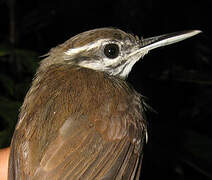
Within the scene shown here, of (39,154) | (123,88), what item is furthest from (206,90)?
(39,154)

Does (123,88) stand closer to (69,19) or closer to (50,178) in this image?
(50,178)

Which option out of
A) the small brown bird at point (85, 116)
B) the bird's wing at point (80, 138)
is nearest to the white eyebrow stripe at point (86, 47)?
the small brown bird at point (85, 116)

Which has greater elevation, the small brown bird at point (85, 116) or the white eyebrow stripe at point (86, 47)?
the white eyebrow stripe at point (86, 47)

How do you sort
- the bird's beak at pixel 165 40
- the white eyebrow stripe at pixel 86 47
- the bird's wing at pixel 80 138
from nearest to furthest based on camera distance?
the bird's wing at pixel 80 138 < the bird's beak at pixel 165 40 < the white eyebrow stripe at pixel 86 47

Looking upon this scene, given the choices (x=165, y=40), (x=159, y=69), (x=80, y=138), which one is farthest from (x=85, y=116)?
(x=159, y=69)

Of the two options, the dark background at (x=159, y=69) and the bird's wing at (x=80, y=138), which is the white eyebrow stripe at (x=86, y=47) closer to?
the bird's wing at (x=80, y=138)

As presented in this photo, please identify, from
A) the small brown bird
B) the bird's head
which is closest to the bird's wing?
the small brown bird

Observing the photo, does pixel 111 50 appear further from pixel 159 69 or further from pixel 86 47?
pixel 159 69
